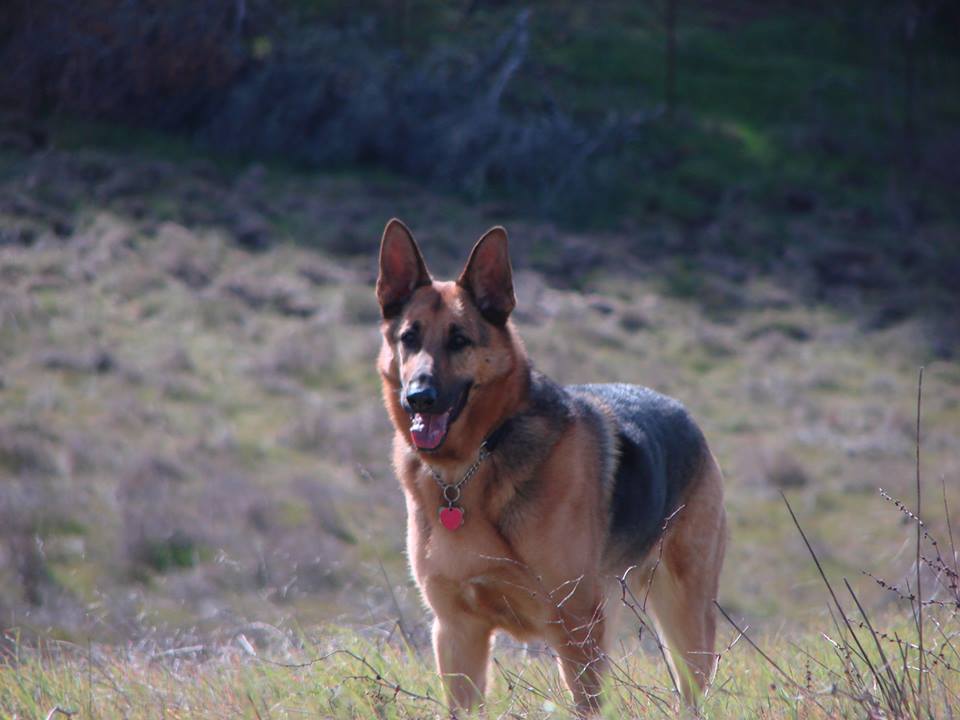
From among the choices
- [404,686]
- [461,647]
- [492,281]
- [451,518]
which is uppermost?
[492,281]

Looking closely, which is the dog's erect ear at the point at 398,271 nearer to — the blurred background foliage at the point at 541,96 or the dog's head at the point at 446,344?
the dog's head at the point at 446,344

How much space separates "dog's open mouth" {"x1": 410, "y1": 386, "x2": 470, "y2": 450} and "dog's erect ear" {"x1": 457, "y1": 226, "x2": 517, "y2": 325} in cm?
47

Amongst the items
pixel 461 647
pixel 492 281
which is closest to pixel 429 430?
pixel 492 281

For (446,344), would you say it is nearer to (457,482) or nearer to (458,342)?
(458,342)

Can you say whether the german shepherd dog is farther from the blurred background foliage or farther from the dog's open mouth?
the blurred background foliage

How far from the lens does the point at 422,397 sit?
4.79 m

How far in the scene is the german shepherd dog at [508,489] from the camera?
474cm

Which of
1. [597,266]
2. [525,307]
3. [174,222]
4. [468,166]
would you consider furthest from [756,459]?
[468,166]

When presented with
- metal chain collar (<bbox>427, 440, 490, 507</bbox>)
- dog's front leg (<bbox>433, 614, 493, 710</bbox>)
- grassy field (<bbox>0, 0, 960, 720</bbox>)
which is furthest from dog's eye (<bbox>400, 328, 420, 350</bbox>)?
dog's front leg (<bbox>433, 614, 493, 710</bbox>)

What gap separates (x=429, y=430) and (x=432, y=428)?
0.05 ft

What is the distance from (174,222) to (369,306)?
4.58 metres

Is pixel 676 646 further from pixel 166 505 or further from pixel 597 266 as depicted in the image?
pixel 597 266

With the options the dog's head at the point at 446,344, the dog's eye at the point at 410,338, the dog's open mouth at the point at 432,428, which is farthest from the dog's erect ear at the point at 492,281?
the dog's open mouth at the point at 432,428

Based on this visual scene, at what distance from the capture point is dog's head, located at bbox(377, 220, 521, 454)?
4.90 m
